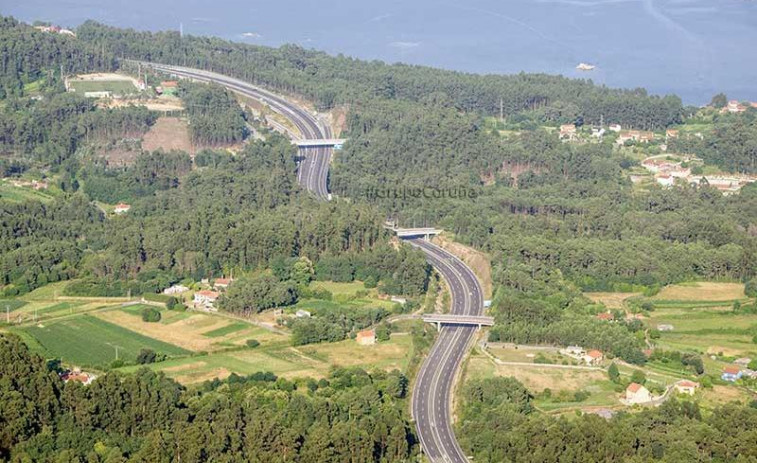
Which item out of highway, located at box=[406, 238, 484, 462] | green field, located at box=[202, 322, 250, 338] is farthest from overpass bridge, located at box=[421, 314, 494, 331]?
green field, located at box=[202, 322, 250, 338]

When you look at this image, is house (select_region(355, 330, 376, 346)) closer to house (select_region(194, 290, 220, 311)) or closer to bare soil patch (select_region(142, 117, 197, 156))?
house (select_region(194, 290, 220, 311))

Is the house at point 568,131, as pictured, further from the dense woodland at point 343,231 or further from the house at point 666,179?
the house at point 666,179

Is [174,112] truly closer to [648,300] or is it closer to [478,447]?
[648,300]

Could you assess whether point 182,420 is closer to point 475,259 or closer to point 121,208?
point 475,259

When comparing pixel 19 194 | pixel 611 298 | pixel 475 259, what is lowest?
pixel 611 298

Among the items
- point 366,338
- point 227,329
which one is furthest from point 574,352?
point 227,329

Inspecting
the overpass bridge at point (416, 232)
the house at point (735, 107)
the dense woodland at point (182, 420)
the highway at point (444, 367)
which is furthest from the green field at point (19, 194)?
the house at point (735, 107)

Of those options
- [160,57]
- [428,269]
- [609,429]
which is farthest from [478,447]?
[160,57]
